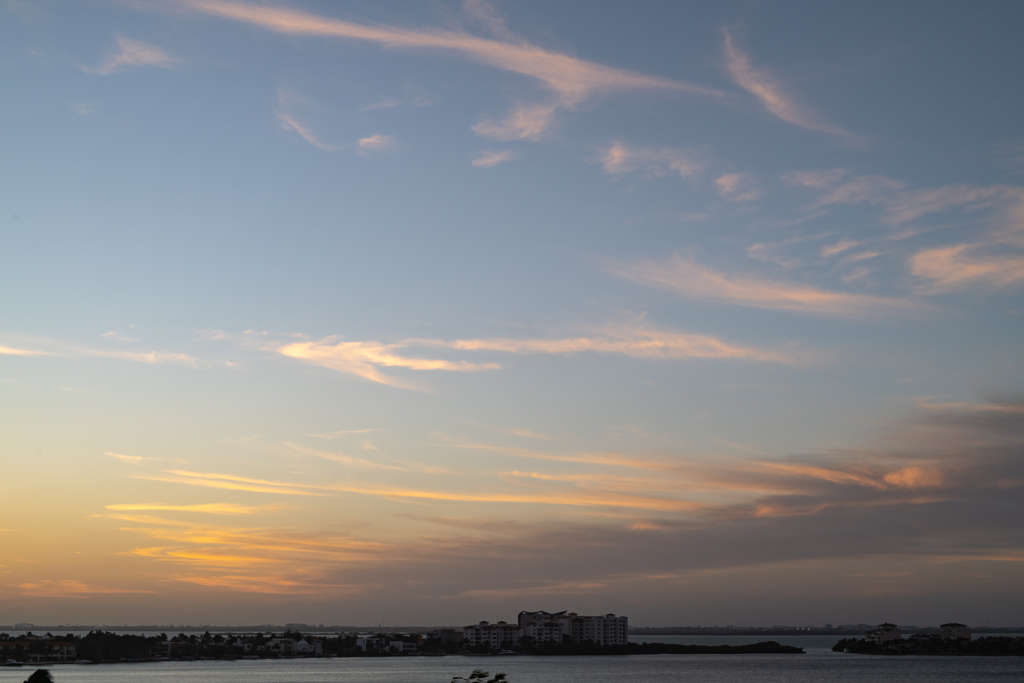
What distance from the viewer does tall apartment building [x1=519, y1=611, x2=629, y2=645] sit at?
180 metres

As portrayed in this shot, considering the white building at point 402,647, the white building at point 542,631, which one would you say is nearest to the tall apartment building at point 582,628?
the white building at point 542,631

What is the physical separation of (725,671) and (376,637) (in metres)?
94.9

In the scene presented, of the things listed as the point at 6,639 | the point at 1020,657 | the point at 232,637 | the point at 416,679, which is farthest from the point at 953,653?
the point at 6,639

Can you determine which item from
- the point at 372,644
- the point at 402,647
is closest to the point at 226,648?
the point at 372,644

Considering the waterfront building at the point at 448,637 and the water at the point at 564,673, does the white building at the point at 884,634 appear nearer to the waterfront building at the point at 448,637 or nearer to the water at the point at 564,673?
the water at the point at 564,673

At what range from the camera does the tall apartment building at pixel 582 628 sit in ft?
591

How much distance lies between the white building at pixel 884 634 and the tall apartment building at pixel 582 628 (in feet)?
185

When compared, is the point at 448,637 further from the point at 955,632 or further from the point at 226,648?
the point at 955,632

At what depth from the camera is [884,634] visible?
18738 cm

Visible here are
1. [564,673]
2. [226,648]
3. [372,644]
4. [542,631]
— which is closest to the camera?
[564,673]

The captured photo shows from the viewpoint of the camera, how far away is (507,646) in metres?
179

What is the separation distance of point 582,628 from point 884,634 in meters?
67.4

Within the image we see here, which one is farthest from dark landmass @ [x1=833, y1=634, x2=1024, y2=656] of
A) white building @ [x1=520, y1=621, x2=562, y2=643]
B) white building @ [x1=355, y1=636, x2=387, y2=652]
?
white building @ [x1=355, y1=636, x2=387, y2=652]

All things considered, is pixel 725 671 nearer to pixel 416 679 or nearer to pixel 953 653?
pixel 416 679
